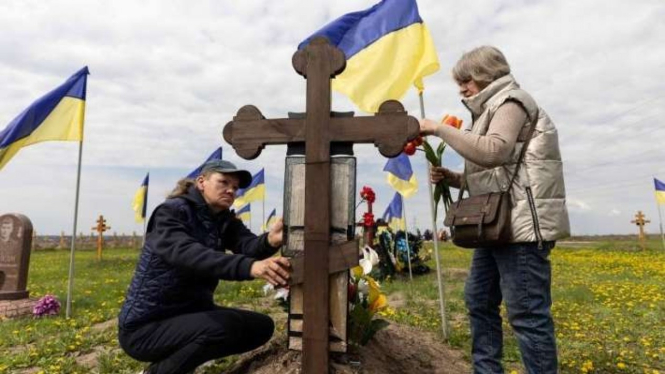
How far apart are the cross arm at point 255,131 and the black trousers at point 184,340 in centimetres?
99

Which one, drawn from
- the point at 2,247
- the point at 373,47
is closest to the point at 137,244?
the point at 2,247

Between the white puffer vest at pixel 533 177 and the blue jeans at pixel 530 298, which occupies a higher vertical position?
the white puffer vest at pixel 533 177

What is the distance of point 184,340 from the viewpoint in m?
2.62

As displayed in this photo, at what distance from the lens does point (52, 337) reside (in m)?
5.27

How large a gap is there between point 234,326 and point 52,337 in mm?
3760

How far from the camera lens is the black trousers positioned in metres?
2.60

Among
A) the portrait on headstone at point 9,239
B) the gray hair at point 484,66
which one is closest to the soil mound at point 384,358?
the gray hair at point 484,66

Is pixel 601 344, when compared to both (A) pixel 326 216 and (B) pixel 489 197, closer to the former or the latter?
(B) pixel 489 197

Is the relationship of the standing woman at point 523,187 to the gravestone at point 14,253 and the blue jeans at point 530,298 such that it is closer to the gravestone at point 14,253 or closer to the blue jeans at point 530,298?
the blue jeans at point 530,298

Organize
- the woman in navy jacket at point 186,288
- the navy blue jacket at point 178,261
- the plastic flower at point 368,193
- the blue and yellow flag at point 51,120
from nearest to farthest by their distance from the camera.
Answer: the navy blue jacket at point 178,261, the woman in navy jacket at point 186,288, the blue and yellow flag at point 51,120, the plastic flower at point 368,193

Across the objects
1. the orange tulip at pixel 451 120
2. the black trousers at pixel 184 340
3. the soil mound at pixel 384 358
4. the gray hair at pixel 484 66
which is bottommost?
the soil mound at pixel 384 358

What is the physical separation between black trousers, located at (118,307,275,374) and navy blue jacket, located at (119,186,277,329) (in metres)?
0.08

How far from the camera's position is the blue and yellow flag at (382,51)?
419 centimetres

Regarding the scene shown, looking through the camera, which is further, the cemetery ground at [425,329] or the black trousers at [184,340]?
the cemetery ground at [425,329]
